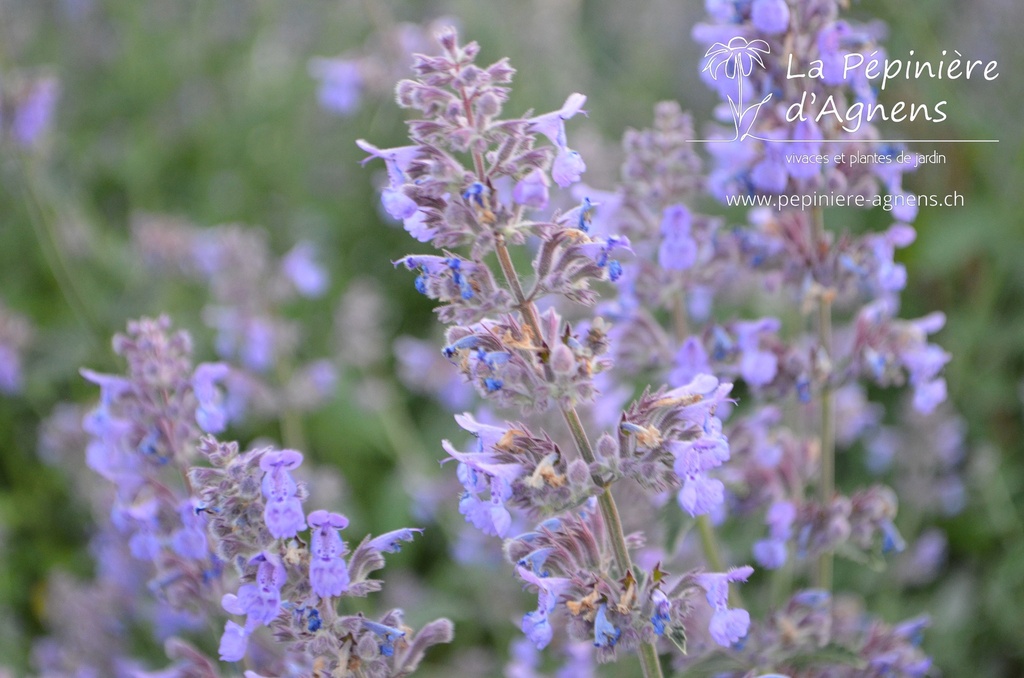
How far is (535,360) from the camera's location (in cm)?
233

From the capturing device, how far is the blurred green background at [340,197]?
17.1ft

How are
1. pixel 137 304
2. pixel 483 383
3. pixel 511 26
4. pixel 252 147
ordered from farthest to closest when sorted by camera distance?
1. pixel 252 147
2. pixel 511 26
3. pixel 137 304
4. pixel 483 383

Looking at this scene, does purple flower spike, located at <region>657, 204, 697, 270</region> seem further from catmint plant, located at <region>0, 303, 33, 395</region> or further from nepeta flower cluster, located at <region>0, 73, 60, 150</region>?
catmint plant, located at <region>0, 303, 33, 395</region>

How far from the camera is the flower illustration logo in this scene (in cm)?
327

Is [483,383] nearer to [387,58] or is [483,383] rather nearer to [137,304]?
[137,304]

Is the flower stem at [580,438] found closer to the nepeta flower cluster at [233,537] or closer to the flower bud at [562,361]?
the flower bud at [562,361]

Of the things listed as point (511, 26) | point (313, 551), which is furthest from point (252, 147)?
point (313, 551)

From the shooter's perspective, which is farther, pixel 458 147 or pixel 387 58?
pixel 387 58

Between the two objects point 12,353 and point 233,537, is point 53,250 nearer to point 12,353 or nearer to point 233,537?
point 12,353

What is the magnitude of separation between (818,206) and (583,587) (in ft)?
5.45

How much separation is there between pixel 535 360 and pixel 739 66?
5.06ft

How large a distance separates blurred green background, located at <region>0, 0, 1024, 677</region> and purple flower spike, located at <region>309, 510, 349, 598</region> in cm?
231

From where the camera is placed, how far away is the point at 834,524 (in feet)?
11.0

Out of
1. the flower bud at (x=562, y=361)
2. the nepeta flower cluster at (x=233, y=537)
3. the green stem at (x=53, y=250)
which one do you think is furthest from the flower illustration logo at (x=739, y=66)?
the green stem at (x=53, y=250)
